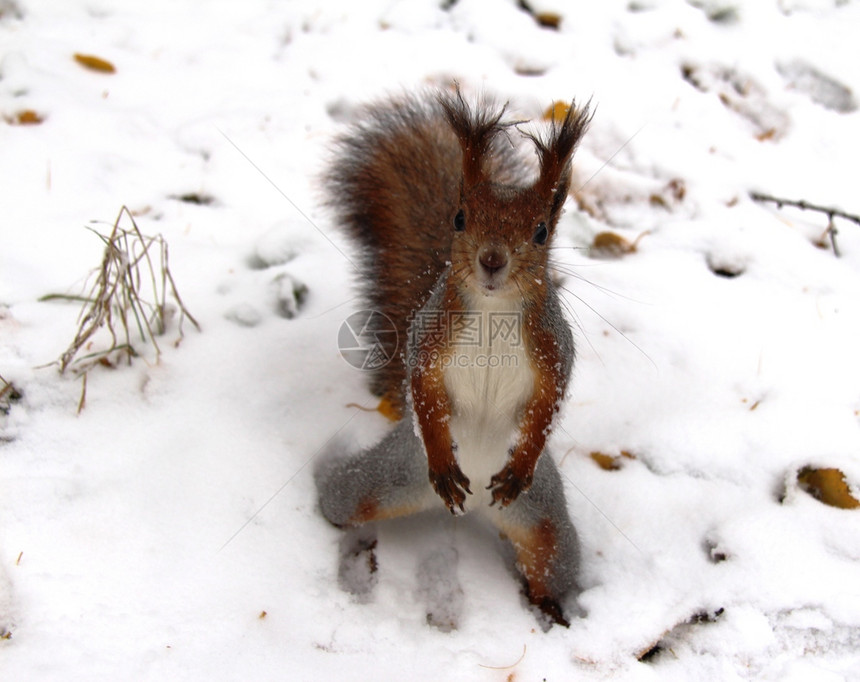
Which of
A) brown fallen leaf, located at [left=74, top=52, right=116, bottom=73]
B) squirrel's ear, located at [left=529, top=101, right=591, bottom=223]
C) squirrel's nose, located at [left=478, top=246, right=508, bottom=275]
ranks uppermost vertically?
squirrel's ear, located at [left=529, top=101, right=591, bottom=223]

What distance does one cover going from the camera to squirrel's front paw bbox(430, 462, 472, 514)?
4.29 ft

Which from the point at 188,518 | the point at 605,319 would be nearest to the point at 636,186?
the point at 605,319

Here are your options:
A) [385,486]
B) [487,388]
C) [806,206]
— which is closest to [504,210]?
[487,388]

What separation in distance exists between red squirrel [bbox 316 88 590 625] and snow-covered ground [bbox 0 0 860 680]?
0.11 metres

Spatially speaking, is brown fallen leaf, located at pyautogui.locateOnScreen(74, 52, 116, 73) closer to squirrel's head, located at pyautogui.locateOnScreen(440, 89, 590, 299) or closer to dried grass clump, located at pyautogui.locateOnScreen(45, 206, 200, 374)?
dried grass clump, located at pyautogui.locateOnScreen(45, 206, 200, 374)

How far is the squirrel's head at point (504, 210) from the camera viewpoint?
1.14 meters

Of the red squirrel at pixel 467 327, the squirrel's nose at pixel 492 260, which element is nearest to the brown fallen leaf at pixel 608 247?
the red squirrel at pixel 467 327

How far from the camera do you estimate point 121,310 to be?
159 cm

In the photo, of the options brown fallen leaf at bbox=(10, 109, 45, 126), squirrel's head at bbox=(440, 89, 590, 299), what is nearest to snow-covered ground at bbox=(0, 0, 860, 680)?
brown fallen leaf at bbox=(10, 109, 45, 126)

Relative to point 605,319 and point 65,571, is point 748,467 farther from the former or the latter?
point 65,571

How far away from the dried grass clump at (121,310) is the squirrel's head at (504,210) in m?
0.74

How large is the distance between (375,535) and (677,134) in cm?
173

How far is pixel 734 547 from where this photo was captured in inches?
55.7

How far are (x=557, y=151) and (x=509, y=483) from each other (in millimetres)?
594
